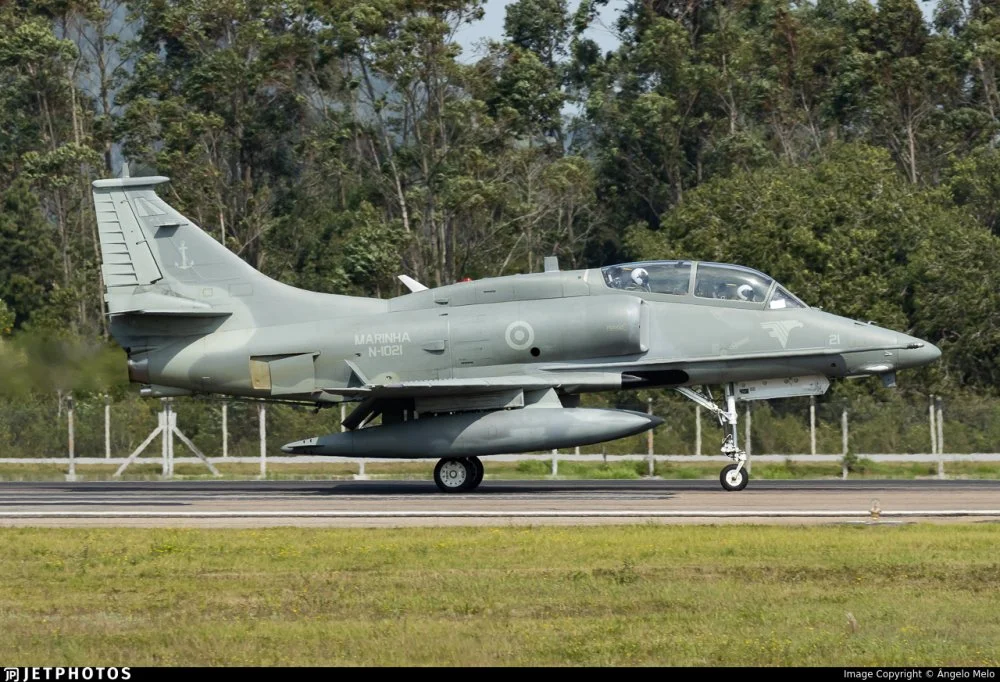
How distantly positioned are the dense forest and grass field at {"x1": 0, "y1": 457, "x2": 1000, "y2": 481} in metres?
16.8

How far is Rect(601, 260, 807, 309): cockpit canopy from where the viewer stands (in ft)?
72.9

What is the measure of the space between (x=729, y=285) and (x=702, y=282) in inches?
16.1

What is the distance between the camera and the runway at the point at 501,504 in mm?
17047

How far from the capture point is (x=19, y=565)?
13648mm

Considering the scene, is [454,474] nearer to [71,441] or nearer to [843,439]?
[843,439]

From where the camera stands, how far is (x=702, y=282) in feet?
73.1

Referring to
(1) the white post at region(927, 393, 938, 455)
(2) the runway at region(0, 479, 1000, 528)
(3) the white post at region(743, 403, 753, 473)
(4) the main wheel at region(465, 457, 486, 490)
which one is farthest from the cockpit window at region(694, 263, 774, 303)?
(1) the white post at region(927, 393, 938, 455)

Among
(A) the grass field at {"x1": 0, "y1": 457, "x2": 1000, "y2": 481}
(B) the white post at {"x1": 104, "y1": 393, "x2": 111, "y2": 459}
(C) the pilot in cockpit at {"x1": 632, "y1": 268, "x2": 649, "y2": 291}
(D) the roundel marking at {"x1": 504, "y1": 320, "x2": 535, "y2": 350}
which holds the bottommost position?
(A) the grass field at {"x1": 0, "y1": 457, "x2": 1000, "y2": 481}

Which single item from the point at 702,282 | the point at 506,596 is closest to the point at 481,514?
the point at 506,596

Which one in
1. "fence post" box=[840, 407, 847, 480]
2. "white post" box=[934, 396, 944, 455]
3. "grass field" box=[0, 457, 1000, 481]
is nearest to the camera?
"fence post" box=[840, 407, 847, 480]

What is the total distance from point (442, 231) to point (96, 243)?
50.0 feet

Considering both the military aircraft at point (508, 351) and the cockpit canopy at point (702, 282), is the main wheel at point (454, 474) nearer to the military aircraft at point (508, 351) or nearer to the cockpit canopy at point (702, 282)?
the military aircraft at point (508, 351)

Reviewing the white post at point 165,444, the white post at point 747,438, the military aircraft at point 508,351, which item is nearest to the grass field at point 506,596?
the military aircraft at point 508,351

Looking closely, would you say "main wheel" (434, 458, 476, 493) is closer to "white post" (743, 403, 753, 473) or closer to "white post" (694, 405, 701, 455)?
"white post" (694, 405, 701, 455)
